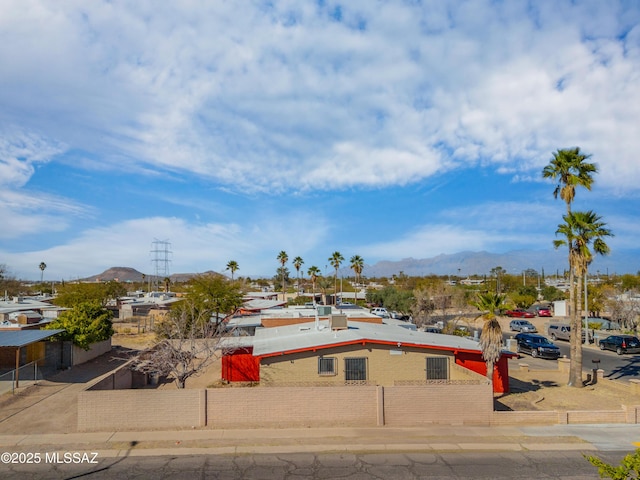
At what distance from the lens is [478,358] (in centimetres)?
2603

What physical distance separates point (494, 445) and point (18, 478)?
17.3 meters

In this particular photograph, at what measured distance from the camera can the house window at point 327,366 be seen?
23.5 metres

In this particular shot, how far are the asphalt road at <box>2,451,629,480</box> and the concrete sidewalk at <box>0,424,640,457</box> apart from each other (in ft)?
1.85

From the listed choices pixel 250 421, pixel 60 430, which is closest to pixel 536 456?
pixel 250 421

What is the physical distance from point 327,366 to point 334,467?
7.88m

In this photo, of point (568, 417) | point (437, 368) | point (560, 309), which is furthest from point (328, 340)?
point (560, 309)

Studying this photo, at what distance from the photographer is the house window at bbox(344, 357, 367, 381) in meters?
23.6

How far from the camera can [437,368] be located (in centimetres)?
2439

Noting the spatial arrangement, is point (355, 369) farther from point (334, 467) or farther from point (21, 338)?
point (21, 338)

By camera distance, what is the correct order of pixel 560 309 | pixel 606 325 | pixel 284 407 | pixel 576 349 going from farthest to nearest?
1. pixel 560 309
2. pixel 606 325
3. pixel 576 349
4. pixel 284 407

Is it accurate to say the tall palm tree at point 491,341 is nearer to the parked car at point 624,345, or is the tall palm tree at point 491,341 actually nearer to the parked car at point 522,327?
the parked car at point 624,345

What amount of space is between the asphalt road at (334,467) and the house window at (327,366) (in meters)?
6.67

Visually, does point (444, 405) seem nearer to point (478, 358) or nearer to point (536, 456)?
point (536, 456)

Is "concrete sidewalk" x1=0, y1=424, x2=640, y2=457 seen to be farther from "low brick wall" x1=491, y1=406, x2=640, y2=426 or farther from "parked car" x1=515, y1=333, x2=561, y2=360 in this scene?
"parked car" x1=515, y1=333, x2=561, y2=360
